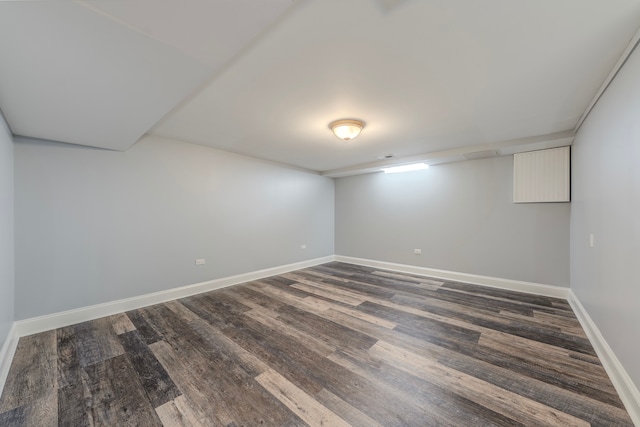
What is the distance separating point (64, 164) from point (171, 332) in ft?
7.52

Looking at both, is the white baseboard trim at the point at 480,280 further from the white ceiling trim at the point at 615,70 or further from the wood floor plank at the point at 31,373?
the wood floor plank at the point at 31,373

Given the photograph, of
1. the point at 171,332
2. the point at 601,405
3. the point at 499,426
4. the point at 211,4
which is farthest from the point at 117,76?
the point at 601,405

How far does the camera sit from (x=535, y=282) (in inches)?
147

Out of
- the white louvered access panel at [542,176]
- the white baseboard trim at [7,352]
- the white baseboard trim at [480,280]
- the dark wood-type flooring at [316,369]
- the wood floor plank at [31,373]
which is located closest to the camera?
the dark wood-type flooring at [316,369]

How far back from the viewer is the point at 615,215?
1885 millimetres

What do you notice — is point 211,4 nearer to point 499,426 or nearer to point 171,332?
point 499,426

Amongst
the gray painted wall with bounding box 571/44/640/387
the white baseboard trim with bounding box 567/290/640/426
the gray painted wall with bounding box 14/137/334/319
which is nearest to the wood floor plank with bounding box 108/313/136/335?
the gray painted wall with bounding box 14/137/334/319

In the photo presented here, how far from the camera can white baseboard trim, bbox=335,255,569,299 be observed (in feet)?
11.8

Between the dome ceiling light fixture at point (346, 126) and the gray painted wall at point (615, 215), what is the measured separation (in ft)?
6.79

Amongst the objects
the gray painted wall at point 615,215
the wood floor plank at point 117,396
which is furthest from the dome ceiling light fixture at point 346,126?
the wood floor plank at point 117,396

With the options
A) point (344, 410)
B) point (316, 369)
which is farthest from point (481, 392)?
point (316, 369)

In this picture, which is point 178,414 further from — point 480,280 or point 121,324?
point 480,280

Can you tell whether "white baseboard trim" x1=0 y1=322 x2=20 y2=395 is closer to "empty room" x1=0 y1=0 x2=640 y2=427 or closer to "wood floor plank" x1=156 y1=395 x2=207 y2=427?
"empty room" x1=0 y1=0 x2=640 y2=427

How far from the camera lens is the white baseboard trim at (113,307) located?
2557mm
